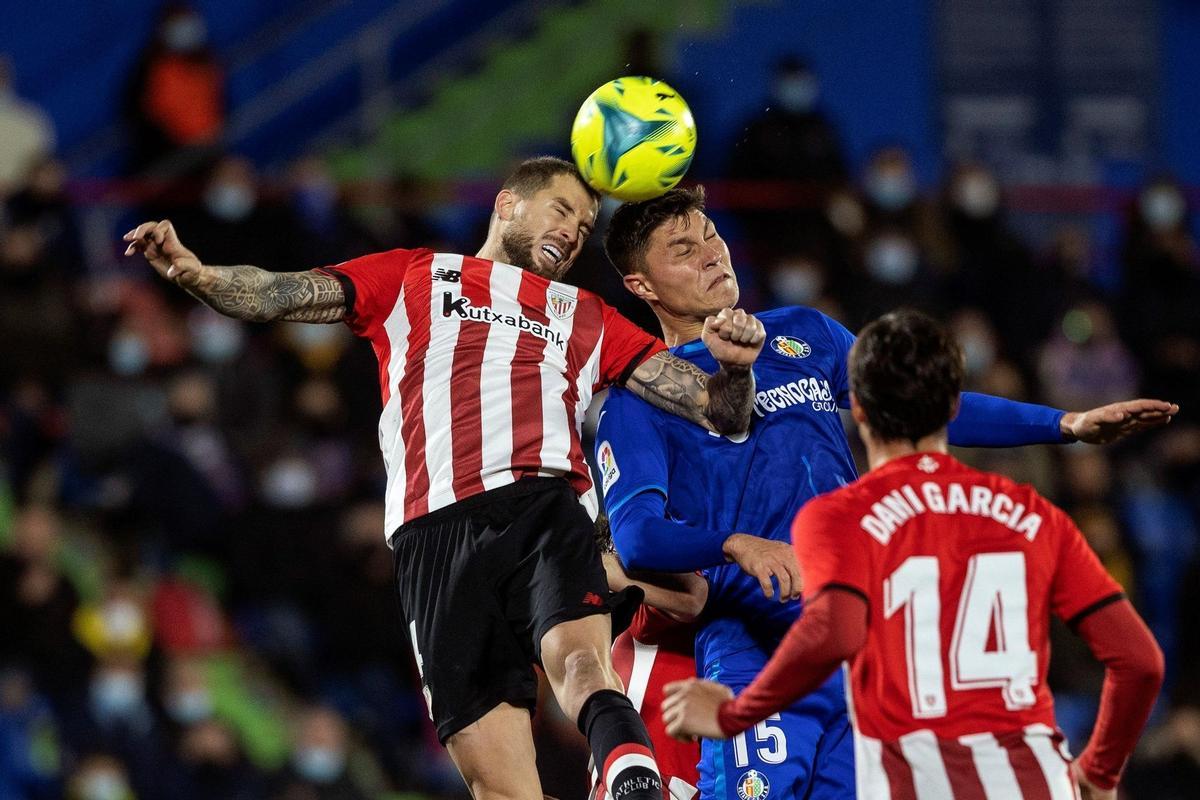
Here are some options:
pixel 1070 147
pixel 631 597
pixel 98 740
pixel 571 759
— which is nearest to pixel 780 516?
pixel 631 597

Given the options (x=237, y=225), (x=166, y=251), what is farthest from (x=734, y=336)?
(x=237, y=225)

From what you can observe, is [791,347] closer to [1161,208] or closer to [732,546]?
[732,546]

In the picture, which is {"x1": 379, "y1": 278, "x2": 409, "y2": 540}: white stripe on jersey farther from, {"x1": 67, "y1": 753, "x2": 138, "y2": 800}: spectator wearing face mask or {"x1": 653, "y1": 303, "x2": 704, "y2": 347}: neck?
{"x1": 67, "y1": 753, "x2": 138, "y2": 800}: spectator wearing face mask

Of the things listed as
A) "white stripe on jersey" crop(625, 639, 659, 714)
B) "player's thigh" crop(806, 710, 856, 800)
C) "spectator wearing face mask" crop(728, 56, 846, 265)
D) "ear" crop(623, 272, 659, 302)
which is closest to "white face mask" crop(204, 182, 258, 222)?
"spectator wearing face mask" crop(728, 56, 846, 265)

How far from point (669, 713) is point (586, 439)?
6.75 metres

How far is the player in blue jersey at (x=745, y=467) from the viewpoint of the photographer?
16.0ft

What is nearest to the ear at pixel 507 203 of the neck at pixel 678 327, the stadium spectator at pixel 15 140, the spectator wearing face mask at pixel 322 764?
the neck at pixel 678 327

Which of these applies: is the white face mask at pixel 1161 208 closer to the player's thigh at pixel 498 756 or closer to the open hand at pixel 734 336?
the open hand at pixel 734 336

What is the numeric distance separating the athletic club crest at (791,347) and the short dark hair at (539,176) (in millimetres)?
755

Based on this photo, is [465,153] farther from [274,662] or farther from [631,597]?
[631,597]

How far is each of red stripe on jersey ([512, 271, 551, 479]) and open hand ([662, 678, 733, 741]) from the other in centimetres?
151

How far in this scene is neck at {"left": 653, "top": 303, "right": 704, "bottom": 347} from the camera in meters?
5.72

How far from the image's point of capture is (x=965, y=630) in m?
3.70

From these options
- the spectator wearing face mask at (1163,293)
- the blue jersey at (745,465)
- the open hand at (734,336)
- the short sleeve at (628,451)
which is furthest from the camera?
the spectator wearing face mask at (1163,293)
